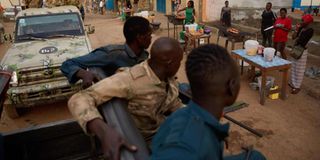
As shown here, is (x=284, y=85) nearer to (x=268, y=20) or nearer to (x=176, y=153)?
(x=268, y=20)

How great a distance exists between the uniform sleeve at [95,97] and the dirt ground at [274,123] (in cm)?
316

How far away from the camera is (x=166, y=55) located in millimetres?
1975

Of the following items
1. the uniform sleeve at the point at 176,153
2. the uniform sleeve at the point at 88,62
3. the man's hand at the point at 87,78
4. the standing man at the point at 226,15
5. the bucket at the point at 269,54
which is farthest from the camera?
the standing man at the point at 226,15

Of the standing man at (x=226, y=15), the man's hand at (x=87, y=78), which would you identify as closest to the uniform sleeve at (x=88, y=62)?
the man's hand at (x=87, y=78)

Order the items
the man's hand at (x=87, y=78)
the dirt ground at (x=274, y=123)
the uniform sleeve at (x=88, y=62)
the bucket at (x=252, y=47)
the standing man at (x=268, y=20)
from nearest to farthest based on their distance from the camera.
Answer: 1. the man's hand at (x=87, y=78)
2. the uniform sleeve at (x=88, y=62)
3. the dirt ground at (x=274, y=123)
4. the bucket at (x=252, y=47)
5. the standing man at (x=268, y=20)

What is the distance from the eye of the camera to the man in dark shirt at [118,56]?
267 cm

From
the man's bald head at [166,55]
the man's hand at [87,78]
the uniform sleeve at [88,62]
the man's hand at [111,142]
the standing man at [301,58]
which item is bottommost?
the standing man at [301,58]

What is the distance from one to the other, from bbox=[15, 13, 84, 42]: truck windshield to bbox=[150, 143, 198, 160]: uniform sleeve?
6145 millimetres

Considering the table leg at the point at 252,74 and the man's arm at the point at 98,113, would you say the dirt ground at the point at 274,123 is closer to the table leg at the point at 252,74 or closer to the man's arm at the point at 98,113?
the table leg at the point at 252,74

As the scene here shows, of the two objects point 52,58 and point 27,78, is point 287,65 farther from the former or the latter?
point 27,78

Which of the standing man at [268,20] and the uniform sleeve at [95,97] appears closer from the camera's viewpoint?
the uniform sleeve at [95,97]

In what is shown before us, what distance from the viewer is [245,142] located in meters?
4.91

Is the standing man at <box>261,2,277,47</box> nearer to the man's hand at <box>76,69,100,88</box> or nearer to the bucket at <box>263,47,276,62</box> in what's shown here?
the bucket at <box>263,47,276,62</box>

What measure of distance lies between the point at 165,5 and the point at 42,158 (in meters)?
20.9
